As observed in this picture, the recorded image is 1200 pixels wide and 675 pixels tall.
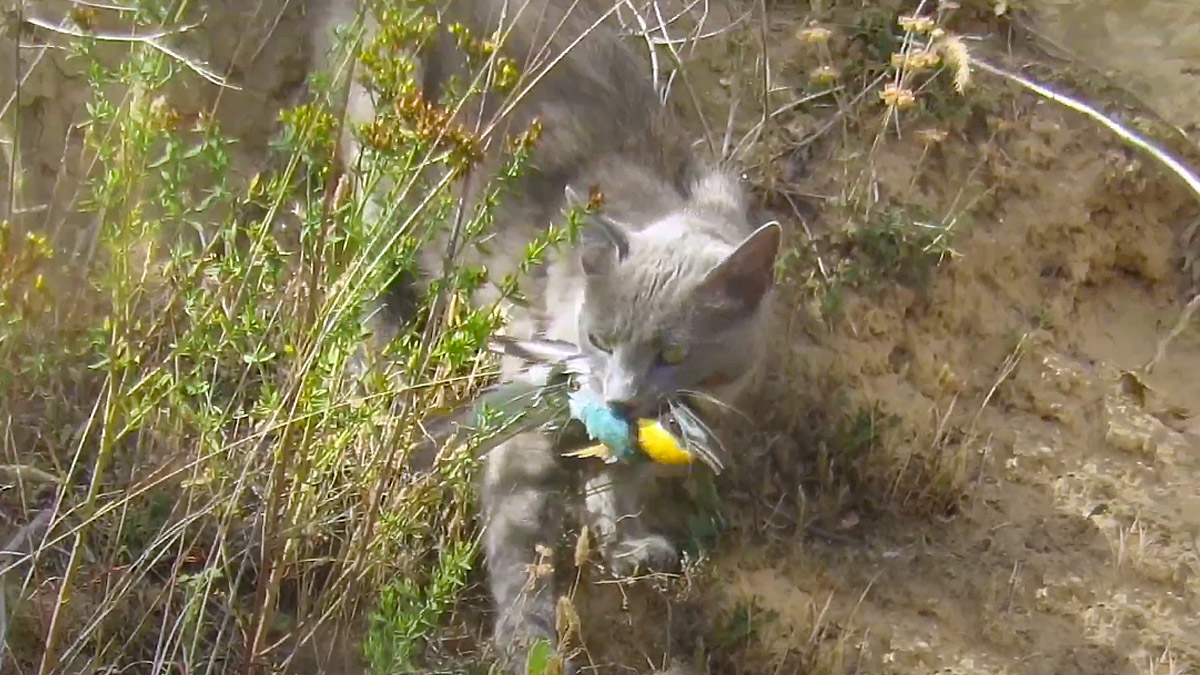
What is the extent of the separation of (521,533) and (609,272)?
532mm

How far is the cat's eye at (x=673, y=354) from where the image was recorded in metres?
2.29

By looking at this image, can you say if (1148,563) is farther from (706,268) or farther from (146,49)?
(146,49)

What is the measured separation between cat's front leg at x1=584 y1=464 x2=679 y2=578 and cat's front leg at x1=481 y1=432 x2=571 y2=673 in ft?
0.34

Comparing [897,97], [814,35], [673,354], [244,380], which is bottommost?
[673,354]

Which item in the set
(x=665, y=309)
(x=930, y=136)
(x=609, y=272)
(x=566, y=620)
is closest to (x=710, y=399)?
(x=665, y=309)

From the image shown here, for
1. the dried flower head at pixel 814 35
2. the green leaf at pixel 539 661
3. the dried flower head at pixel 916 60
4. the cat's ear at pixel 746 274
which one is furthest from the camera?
the dried flower head at pixel 814 35

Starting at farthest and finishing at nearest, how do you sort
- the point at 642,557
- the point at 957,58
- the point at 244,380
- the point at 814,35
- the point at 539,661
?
the point at 814,35, the point at 957,58, the point at 642,557, the point at 244,380, the point at 539,661

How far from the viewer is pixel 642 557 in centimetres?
252

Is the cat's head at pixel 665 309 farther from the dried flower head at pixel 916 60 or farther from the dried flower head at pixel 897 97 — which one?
the dried flower head at pixel 916 60

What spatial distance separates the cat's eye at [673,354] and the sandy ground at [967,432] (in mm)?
478

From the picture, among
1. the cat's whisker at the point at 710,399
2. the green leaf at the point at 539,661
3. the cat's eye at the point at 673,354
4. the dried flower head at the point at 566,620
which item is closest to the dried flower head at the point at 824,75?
the cat's whisker at the point at 710,399

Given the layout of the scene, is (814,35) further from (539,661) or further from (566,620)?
(539,661)

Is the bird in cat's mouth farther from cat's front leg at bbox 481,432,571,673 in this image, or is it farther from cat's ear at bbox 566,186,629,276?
cat's ear at bbox 566,186,629,276

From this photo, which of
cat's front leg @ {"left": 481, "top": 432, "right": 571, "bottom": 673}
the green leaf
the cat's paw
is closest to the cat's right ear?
cat's front leg @ {"left": 481, "top": 432, "right": 571, "bottom": 673}
